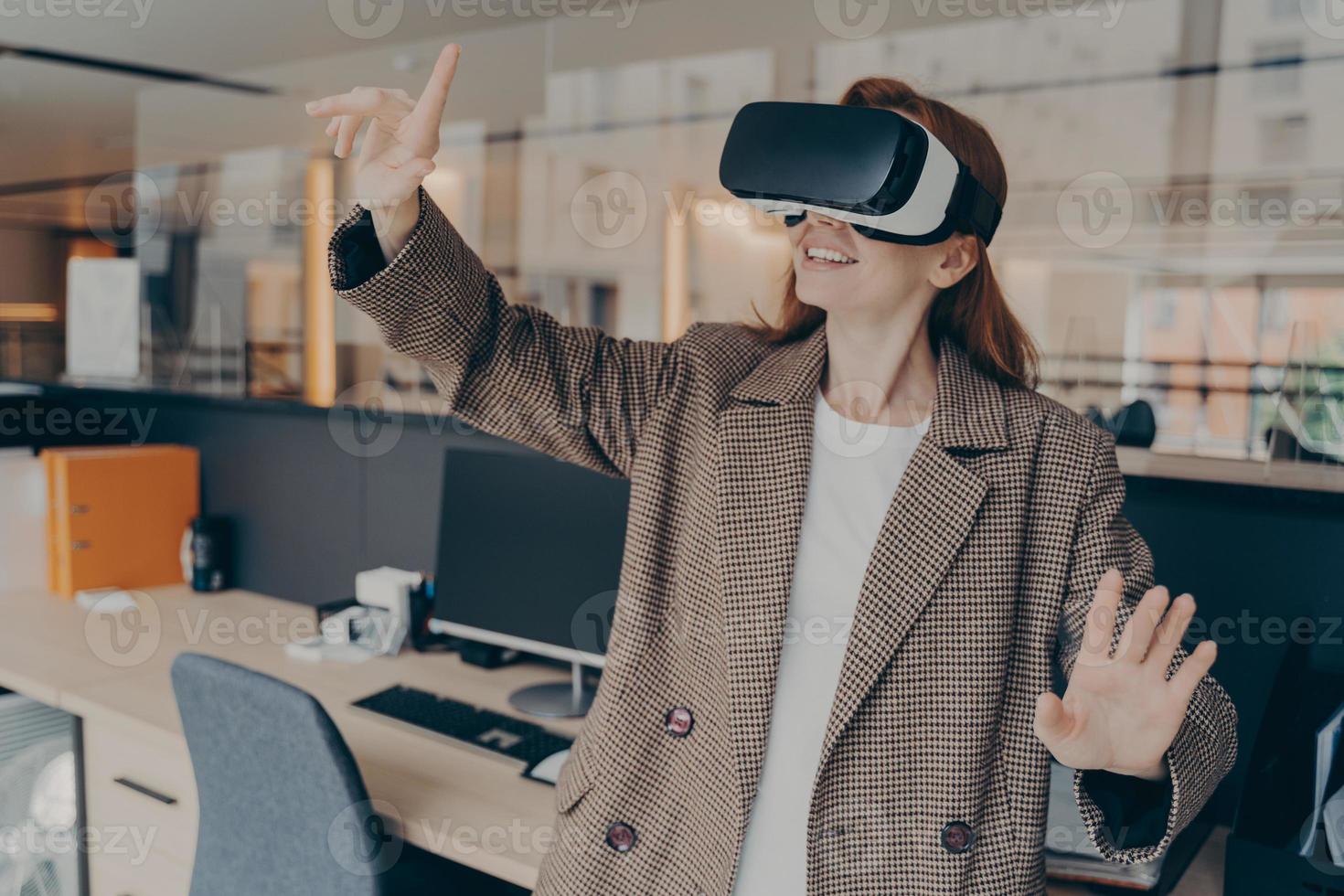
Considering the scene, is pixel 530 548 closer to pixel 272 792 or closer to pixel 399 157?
pixel 272 792

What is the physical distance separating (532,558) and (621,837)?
2.99ft

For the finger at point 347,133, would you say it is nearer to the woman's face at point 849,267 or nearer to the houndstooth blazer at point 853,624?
the houndstooth blazer at point 853,624

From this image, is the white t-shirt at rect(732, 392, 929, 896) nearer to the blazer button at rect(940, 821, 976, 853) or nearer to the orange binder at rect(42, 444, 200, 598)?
the blazer button at rect(940, 821, 976, 853)

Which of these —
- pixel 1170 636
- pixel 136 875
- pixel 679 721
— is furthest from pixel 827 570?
pixel 136 875

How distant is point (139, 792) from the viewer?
1.86m

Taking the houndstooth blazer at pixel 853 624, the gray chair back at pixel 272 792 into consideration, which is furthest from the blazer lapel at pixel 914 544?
the gray chair back at pixel 272 792

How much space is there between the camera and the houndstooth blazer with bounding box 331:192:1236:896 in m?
1.05

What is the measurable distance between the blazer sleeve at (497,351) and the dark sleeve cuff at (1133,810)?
1.96 ft

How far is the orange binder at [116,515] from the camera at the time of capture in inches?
105

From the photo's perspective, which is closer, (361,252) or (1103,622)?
(1103,622)

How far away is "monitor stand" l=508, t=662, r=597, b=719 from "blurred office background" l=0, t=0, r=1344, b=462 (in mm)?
2239

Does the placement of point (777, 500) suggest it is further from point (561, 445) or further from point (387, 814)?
point (387, 814)

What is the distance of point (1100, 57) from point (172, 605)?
5190 millimetres

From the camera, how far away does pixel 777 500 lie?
1107mm
